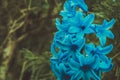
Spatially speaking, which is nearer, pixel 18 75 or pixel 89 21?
pixel 89 21

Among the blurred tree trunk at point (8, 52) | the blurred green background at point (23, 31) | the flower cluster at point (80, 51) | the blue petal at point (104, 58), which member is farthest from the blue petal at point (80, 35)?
the blurred tree trunk at point (8, 52)

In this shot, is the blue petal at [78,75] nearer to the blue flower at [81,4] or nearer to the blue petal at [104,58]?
the blue petal at [104,58]

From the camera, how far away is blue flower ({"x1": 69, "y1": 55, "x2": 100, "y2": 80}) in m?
1.61

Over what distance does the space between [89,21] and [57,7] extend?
102 cm

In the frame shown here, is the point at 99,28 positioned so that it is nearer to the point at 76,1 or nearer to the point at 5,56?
the point at 76,1

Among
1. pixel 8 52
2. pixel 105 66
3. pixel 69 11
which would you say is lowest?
pixel 105 66

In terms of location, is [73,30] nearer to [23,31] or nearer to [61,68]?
[61,68]

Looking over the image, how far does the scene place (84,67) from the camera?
162 cm

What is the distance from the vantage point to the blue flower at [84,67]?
5.28ft

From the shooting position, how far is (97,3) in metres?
2.17

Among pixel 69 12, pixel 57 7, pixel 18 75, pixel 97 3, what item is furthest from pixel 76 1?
pixel 18 75

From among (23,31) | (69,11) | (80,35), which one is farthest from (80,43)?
(23,31)

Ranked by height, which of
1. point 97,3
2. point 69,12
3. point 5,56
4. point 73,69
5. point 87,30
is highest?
point 5,56

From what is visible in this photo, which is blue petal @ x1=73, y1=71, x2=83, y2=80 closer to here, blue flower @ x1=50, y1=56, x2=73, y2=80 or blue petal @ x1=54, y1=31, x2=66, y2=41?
blue flower @ x1=50, y1=56, x2=73, y2=80
